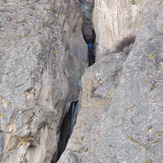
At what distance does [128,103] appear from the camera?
6.93 metres

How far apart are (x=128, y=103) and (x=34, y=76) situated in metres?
3.33

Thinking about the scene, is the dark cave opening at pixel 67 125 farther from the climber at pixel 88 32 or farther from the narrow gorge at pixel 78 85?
the climber at pixel 88 32

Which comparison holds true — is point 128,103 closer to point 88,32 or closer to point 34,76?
point 34,76

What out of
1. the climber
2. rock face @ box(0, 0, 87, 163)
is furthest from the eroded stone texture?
the climber

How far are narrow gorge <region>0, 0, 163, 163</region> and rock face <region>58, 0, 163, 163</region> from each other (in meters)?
0.02

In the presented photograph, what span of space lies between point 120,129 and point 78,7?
8.24m

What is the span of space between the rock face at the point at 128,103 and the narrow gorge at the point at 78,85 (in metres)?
0.02

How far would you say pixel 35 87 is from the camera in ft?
28.1

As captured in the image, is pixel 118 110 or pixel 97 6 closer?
pixel 118 110

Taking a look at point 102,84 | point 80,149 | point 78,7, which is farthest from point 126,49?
point 78,7

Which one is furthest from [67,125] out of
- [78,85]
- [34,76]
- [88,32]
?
[88,32]

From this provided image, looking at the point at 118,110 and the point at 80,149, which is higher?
the point at 118,110

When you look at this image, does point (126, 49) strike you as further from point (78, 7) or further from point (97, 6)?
point (78, 7)

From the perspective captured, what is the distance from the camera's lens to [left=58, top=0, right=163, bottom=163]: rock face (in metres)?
6.30
